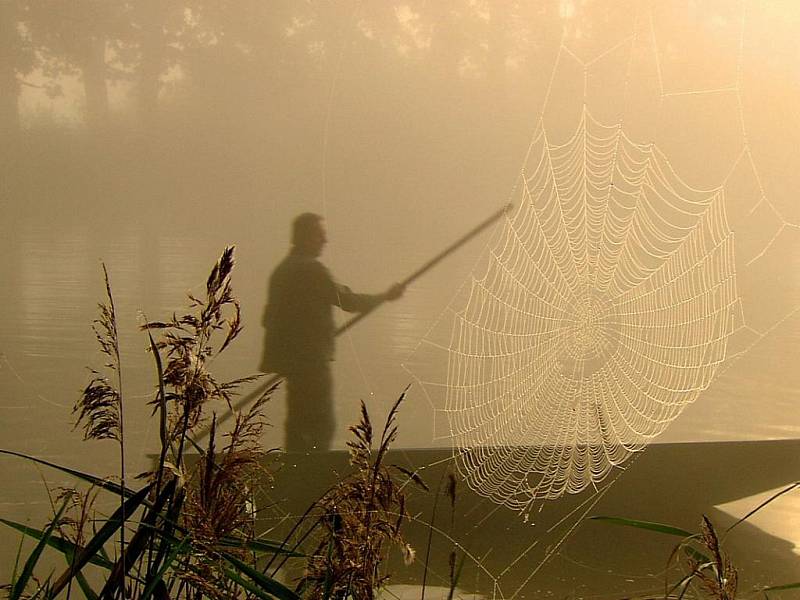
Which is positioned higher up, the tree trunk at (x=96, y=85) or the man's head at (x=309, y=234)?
the tree trunk at (x=96, y=85)

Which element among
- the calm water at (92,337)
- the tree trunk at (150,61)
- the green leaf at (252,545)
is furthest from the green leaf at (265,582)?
the tree trunk at (150,61)

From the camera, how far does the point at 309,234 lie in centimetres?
214

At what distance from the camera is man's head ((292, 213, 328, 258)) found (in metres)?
2.13

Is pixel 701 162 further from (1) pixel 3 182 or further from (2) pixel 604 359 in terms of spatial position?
(1) pixel 3 182

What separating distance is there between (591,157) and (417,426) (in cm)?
83

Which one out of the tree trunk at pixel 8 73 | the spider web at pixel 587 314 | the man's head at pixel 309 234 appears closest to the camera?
the tree trunk at pixel 8 73

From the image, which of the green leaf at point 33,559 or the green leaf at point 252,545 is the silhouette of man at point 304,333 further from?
the green leaf at point 33,559

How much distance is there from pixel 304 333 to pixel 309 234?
0.24m

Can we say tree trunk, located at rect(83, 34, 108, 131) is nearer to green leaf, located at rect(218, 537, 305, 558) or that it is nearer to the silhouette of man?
the silhouette of man

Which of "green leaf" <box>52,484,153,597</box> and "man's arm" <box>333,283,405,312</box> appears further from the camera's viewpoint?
"man's arm" <box>333,283,405,312</box>

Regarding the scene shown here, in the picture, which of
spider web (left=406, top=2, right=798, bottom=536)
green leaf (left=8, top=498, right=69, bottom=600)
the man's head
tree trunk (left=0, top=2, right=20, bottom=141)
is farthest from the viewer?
spider web (left=406, top=2, right=798, bottom=536)

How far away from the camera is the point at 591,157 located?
2367 mm

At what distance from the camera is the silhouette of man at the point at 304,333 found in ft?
7.00

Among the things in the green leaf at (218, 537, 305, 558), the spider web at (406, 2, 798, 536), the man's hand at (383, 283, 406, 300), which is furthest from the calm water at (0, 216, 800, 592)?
the green leaf at (218, 537, 305, 558)
